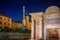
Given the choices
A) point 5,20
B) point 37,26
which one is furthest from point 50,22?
point 5,20

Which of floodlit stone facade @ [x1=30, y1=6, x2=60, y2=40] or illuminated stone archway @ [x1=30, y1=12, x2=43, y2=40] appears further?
illuminated stone archway @ [x1=30, y1=12, x2=43, y2=40]

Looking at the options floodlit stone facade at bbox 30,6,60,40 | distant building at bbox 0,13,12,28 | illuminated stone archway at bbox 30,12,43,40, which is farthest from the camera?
distant building at bbox 0,13,12,28

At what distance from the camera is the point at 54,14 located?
10.5m

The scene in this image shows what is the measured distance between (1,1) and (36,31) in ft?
15.5

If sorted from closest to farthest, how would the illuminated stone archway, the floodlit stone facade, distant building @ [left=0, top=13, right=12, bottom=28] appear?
1. the floodlit stone facade
2. the illuminated stone archway
3. distant building @ [left=0, top=13, right=12, bottom=28]

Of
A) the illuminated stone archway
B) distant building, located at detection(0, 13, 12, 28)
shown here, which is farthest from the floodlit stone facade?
distant building, located at detection(0, 13, 12, 28)

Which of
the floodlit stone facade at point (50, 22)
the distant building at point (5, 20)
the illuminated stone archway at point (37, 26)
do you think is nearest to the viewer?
the floodlit stone facade at point (50, 22)

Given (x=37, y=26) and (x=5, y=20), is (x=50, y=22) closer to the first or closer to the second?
(x=37, y=26)

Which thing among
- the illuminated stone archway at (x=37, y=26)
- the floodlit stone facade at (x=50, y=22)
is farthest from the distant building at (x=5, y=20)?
the floodlit stone facade at (x=50, y=22)

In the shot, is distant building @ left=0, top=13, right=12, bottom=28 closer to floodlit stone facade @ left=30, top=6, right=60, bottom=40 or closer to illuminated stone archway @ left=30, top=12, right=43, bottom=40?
illuminated stone archway @ left=30, top=12, right=43, bottom=40

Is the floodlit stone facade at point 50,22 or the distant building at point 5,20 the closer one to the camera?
the floodlit stone facade at point 50,22

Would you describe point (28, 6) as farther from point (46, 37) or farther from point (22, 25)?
point (46, 37)

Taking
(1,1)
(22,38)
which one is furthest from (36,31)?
(1,1)

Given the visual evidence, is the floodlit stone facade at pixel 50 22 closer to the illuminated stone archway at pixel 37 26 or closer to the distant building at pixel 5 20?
the illuminated stone archway at pixel 37 26
